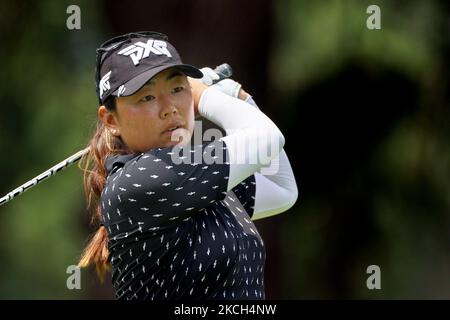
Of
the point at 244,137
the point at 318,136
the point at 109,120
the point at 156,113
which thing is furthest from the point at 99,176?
the point at 318,136

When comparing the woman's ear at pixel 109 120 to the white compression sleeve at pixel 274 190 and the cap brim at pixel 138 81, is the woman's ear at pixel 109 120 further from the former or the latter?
the white compression sleeve at pixel 274 190

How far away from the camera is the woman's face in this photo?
185cm

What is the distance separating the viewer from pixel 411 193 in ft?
17.2

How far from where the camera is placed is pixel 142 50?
1878mm

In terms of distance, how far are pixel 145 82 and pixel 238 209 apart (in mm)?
379

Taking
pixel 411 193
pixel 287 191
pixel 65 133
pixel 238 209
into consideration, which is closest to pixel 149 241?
pixel 238 209

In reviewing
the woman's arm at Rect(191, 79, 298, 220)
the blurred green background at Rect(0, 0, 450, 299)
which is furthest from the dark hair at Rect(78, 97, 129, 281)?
the blurred green background at Rect(0, 0, 450, 299)

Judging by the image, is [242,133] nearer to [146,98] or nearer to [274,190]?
[146,98]

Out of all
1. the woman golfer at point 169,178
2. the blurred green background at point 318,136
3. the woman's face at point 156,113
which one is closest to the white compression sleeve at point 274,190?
the woman golfer at point 169,178

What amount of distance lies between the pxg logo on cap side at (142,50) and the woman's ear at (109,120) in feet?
0.40

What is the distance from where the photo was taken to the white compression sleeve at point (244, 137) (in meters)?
1.84

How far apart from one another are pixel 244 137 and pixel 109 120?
11.2 inches

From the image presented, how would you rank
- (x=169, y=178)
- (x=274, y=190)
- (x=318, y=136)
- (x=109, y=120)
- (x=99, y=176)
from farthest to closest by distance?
(x=318, y=136) → (x=274, y=190) → (x=99, y=176) → (x=109, y=120) → (x=169, y=178)

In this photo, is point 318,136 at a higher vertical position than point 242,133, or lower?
lower
